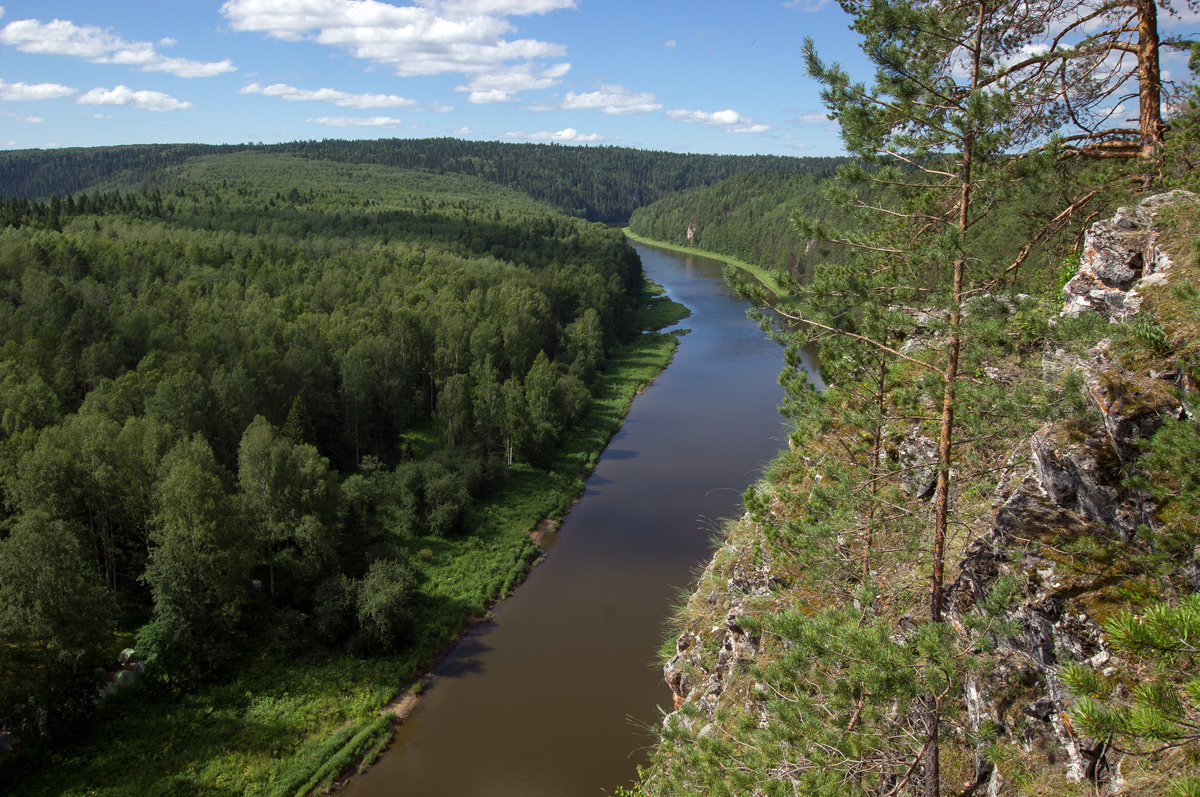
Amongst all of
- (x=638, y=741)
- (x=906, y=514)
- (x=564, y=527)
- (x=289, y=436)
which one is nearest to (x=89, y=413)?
(x=289, y=436)

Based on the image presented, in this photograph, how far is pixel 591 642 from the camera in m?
19.0

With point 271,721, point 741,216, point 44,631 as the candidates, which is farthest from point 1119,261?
point 741,216

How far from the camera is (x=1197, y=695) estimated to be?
2801 millimetres

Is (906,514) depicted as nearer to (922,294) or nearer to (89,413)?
(922,294)

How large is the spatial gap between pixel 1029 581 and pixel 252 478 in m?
19.2

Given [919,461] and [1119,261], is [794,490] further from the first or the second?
[1119,261]

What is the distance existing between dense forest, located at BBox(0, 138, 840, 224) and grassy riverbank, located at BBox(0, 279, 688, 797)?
10313 cm

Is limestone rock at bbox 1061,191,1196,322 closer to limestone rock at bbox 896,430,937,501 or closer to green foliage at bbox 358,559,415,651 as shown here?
limestone rock at bbox 896,430,937,501

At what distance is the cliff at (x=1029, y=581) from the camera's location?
5359 mm

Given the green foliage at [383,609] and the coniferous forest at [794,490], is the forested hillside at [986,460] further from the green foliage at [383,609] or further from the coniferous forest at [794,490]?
the green foliage at [383,609]

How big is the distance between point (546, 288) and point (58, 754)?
37.7 metres

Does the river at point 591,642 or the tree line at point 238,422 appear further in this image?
the tree line at point 238,422

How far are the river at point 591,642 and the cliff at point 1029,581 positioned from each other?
3826mm

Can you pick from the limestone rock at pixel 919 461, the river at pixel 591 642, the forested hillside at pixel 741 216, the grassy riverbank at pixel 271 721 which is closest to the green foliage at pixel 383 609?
the grassy riverbank at pixel 271 721
